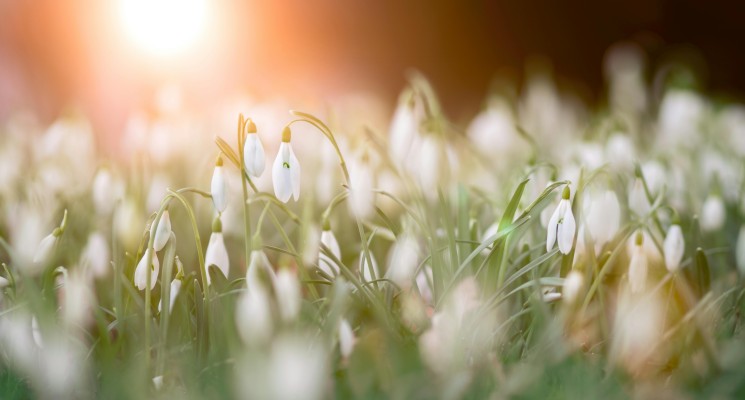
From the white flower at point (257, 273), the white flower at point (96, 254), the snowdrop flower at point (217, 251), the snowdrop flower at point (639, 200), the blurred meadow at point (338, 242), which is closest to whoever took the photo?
the white flower at point (257, 273)

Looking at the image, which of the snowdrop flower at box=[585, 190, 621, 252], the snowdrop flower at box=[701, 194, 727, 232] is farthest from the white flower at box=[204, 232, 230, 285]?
the snowdrop flower at box=[701, 194, 727, 232]

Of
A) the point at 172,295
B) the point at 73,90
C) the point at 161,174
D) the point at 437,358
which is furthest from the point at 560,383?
the point at 73,90

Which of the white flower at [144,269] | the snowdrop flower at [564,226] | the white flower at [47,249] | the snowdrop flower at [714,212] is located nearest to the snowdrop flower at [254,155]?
the white flower at [144,269]

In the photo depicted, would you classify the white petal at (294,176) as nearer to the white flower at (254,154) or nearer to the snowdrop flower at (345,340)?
the white flower at (254,154)

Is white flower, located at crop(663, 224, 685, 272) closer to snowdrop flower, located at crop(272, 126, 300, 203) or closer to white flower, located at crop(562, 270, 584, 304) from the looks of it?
white flower, located at crop(562, 270, 584, 304)

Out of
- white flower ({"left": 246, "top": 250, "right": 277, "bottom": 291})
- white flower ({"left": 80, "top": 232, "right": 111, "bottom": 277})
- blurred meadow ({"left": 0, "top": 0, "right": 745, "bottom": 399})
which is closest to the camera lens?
white flower ({"left": 246, "top": 250, "right": 277, "bottom": 291})
